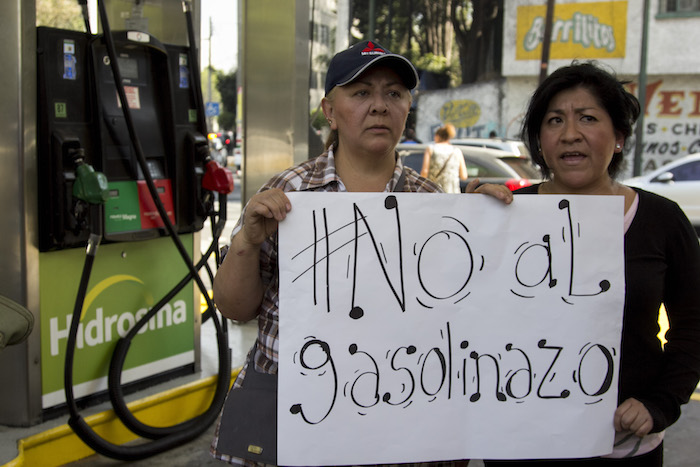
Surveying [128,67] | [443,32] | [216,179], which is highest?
[443,32]

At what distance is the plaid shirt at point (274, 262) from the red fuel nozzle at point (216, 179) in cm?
221

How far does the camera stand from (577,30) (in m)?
23.4

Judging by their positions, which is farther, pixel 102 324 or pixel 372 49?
pixel 102 324

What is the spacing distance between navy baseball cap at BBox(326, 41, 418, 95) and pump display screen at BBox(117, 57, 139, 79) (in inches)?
87.3

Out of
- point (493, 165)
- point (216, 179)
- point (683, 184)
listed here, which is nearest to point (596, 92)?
point (216, 179)

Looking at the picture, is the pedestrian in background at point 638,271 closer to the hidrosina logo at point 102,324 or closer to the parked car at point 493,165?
the hidrosina logo at point 102,324

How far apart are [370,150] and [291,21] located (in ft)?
12.4

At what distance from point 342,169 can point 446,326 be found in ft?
1.74

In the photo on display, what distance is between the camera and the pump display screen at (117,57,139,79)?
155 inches

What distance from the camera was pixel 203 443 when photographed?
13.8ft

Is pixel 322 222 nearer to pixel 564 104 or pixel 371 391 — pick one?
pixel 371 391

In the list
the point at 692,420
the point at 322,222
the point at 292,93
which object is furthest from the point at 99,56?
the point at 692,420

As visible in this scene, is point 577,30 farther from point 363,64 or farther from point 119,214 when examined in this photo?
point 363,64

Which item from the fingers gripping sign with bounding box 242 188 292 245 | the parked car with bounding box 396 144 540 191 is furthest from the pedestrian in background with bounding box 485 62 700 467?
the parked car with bounding box 396 144 540 191
